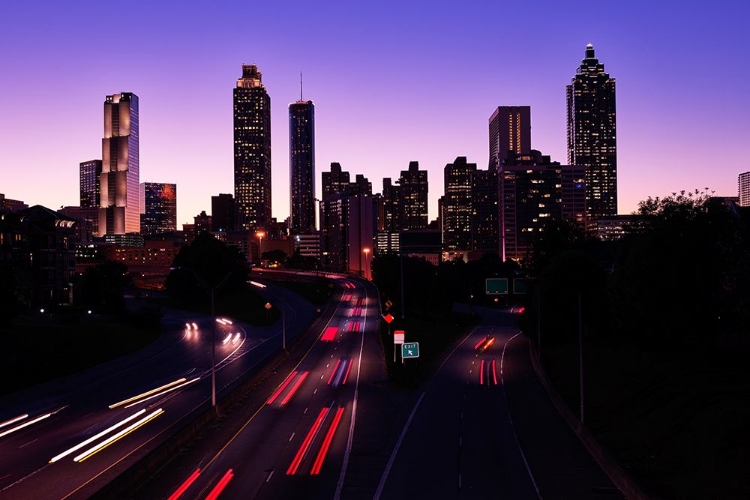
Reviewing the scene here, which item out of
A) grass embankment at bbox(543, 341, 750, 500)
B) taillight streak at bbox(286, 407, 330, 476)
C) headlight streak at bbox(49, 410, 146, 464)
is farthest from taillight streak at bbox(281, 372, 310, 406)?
grass embankment at bbox(543, 341, 750, 500)

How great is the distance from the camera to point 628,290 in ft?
161

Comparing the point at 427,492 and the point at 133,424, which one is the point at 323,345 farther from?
the point at 427,492

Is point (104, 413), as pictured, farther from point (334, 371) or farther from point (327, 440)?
point (334, 371)

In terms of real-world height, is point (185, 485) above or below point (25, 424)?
above

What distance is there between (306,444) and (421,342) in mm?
49395

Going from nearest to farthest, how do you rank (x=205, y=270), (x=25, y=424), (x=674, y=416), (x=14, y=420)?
(x=674, y=416), (x=25, y=424), (x=14, y=420), (x=205, y=270)

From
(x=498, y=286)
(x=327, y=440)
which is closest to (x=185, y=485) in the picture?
(x=327, y=440)

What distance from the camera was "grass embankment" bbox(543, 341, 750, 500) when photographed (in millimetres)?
25625

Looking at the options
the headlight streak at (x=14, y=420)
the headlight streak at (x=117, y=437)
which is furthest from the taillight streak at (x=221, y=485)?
the headlight streak at (x=14, y=420)

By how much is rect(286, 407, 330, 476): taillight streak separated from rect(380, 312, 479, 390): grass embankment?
39.7 feet

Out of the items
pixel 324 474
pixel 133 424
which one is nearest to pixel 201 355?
pixel 133 424

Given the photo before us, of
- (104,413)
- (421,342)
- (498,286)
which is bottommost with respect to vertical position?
(421,342)

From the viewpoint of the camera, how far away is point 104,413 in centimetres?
4334

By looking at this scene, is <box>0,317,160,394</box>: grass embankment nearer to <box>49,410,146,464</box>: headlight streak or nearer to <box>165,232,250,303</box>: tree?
<box>49,410,146,464</box>: headlight streak
